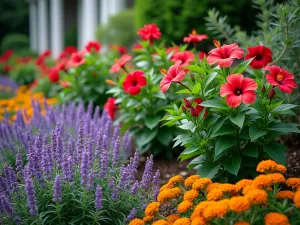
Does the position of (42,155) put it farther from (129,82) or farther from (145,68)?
(145,68)

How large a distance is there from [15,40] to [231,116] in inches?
1006

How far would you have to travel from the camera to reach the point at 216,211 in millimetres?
1784

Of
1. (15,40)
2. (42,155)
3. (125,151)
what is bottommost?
(15,40)

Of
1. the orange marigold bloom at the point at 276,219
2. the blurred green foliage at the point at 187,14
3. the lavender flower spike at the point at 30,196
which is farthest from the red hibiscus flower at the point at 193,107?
the blurred green foliage at the point at 187,14

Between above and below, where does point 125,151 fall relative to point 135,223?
below

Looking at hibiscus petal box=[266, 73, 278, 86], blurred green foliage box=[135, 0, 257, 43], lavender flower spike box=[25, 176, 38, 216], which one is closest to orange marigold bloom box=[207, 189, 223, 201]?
hibiscus petal box=[266, 73, 278, 86]

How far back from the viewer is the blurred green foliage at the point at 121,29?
1055cm

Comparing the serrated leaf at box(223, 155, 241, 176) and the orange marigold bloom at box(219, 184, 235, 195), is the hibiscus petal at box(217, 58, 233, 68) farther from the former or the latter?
the orange marigold bloom at box(219, 184, 235, 195)

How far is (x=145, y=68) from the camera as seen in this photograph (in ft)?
13.0

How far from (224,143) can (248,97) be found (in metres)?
0.42

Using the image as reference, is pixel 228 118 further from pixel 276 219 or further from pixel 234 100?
pixel 276 219

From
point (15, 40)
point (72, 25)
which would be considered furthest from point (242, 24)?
point (15, 40)

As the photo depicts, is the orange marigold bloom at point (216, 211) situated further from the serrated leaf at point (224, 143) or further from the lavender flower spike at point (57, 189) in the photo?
the lavender flower spike at point (57, 189)

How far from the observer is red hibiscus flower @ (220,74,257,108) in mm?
2152
